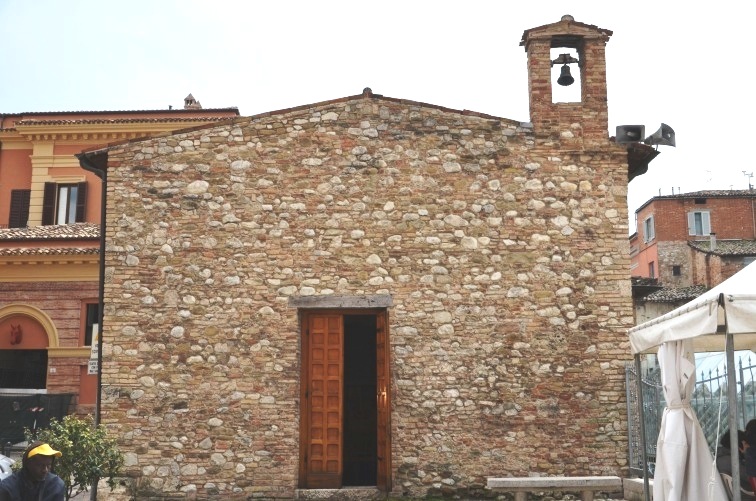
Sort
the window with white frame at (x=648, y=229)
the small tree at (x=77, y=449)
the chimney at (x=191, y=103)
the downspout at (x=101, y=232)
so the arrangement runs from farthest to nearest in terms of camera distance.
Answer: the window with white frame at (x=648, y=229) → the chimney at (x=191, y=103) → the downspout at (x=101, y=232) → the small tree at (x=77, y=449)

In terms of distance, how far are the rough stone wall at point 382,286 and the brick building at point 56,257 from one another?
7.85 meters

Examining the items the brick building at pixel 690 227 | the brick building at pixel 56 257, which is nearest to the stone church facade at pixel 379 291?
the brick building at pixel 56 257

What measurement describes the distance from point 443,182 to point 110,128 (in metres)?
14.8

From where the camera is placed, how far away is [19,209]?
2398 cm

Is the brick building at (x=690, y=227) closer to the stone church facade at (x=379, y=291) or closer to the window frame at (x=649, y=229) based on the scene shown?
the window frame at (x=649, y=229)

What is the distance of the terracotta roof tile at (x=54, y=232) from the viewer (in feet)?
67.0

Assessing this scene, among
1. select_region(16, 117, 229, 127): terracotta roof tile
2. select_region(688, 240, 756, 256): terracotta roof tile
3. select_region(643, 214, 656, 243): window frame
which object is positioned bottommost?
select_region(688, 240, 756, 256): terracotta roof tile

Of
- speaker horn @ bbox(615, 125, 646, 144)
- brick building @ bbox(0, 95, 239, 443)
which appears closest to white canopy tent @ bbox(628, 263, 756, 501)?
speaker horn @ bbox(615, 125, 646, 144)

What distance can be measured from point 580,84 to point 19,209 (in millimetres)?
18472

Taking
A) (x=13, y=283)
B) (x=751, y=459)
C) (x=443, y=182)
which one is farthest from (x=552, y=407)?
(x=13, y=283)

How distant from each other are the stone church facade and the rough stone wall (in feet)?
0.09

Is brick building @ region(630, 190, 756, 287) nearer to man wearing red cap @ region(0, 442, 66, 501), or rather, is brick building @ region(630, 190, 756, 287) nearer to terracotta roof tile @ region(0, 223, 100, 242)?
terracotta roof tile @ region(0, 223, 100, 242)

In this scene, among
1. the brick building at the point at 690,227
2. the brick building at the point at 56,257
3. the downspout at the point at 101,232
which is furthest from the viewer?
the brick building at the point at 690,227

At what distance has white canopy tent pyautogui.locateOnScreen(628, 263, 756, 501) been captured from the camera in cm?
577
